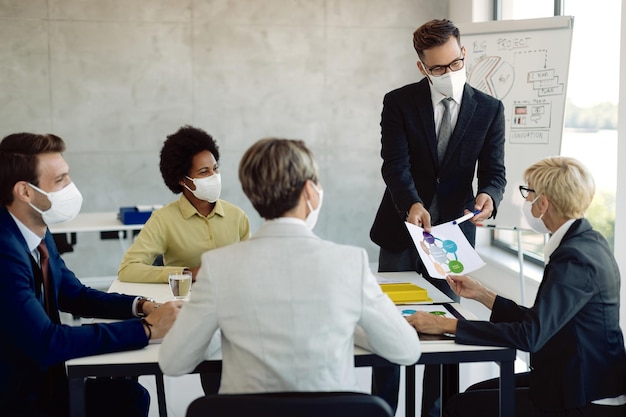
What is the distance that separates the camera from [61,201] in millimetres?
2191

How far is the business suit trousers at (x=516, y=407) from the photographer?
2107 mm

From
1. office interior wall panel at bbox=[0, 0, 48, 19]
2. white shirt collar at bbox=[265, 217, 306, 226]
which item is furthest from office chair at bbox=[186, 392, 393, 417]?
office interior wall panel at bbox=[0, 0, 48, 19]

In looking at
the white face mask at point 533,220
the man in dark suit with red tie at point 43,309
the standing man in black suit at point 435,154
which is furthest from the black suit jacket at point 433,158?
the man in dark suit with red tie at point 43,309

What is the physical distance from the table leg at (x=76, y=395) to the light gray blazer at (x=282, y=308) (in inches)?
15.6

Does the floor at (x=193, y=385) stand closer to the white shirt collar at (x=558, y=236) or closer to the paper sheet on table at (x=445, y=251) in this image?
the paper sheet on table at (x=445, y=251)

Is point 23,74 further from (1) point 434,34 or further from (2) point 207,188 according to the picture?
(1) point 434,34

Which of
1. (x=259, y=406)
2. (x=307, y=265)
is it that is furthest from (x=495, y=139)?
(x=259, y=406)

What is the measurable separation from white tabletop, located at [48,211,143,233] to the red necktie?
263cm

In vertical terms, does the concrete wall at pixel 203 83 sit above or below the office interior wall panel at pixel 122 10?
below

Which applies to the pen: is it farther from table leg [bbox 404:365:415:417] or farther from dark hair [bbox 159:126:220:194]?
dark hair [bbox 159:126:220:194]

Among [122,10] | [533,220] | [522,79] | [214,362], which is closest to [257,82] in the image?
[122,10]

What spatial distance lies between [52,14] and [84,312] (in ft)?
14.6

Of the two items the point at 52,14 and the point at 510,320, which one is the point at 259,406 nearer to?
the point at 510,320

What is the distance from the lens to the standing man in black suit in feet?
10.0
